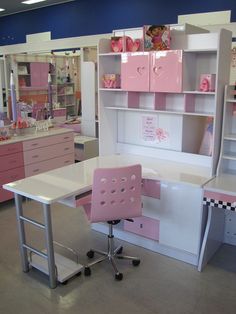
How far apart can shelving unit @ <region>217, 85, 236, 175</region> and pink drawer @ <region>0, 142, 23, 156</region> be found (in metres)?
2.48

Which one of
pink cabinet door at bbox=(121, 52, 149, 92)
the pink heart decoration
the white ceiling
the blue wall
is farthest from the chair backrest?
the white ceiling

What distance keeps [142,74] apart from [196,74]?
0.49m

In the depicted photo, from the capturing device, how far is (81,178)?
9.18 feet

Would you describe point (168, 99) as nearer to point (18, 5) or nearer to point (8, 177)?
point (8, 177)

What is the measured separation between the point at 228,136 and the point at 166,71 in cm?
78

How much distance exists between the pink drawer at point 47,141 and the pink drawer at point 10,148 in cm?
8

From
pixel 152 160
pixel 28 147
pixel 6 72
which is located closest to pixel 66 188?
pixel 152 160

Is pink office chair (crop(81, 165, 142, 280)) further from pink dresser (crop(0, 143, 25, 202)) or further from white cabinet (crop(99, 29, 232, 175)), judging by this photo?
pink dresser (crop(0, 143, 25, 202))

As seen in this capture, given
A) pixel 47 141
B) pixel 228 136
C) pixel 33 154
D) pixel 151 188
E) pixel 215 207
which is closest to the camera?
pixel 215 207

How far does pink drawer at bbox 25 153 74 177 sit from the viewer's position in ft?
14.2

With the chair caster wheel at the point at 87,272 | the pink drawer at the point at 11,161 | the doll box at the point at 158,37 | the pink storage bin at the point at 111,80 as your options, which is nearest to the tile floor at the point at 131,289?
the chair caster wheel at the point at 87,272

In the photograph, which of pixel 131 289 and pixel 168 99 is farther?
pixel 168 99

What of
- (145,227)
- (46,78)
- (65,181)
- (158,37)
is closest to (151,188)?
(145,227)

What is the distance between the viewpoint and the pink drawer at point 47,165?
4328 millimetres
